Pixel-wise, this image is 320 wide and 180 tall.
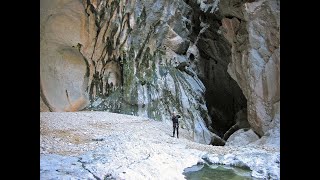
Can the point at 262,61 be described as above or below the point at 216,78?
above

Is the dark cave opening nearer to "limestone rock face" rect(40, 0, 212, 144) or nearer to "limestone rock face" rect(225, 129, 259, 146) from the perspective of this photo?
"limestone rock face" rect(40, 0, 212, 144)

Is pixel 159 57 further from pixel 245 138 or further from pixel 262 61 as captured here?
pixel 262 61

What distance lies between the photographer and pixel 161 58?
2314 cm

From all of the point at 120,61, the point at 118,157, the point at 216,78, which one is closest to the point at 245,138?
the point at 120,61

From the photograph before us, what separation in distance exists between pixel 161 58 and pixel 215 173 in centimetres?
1581

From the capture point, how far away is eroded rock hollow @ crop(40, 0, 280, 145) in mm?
14547

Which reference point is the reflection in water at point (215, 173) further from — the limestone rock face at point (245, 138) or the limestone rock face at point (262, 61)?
the limestone rock face at point (245, 138)

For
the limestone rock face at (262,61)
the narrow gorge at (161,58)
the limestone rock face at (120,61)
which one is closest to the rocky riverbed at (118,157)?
the narrow gorge at (161,58)

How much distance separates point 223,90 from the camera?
30016mm

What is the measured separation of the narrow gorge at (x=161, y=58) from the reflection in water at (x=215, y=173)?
3800 millimetres

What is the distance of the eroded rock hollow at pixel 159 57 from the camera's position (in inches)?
573

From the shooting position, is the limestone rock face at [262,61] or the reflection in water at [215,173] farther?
the limestone rock face at [262,61]
